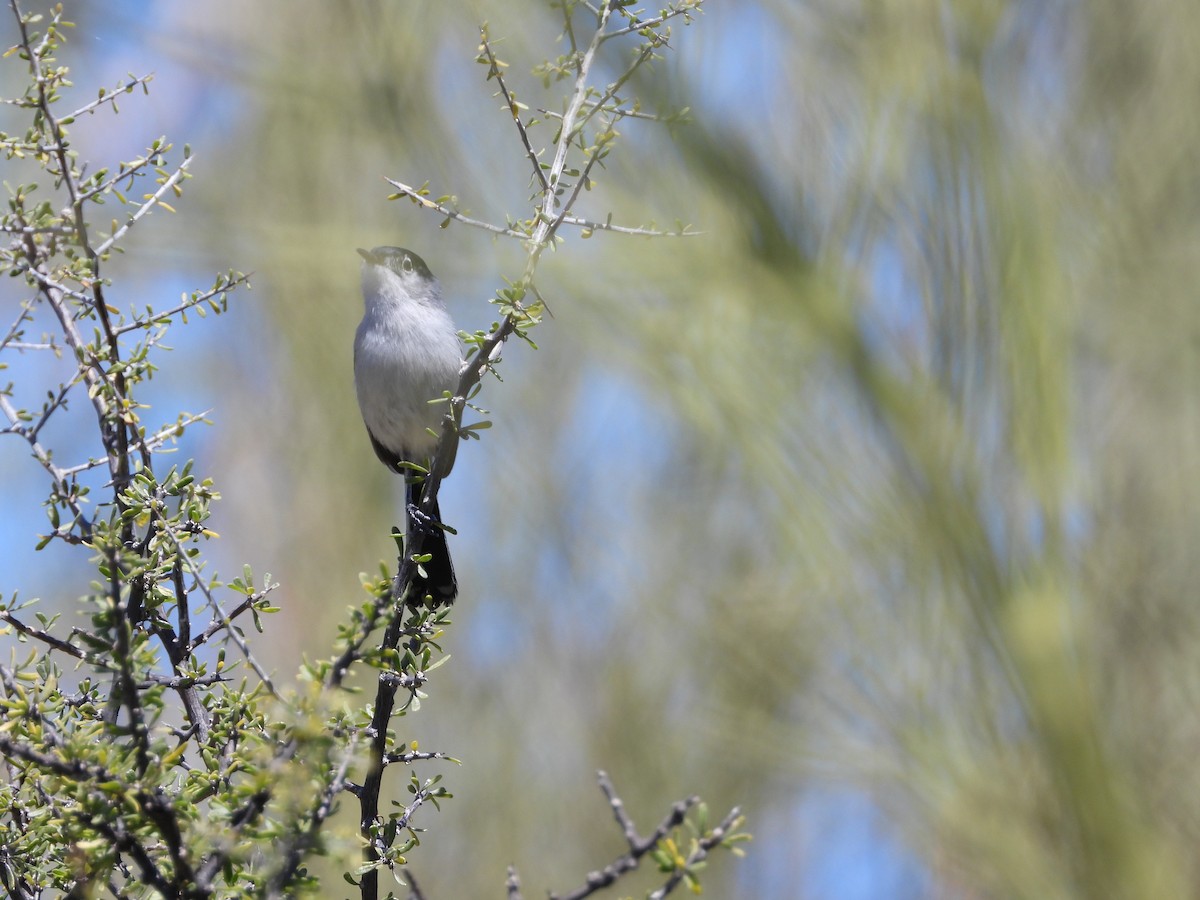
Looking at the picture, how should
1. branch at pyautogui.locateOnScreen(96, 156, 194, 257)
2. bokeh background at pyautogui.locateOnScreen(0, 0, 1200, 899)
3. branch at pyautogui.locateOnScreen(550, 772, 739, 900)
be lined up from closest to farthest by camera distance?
branch at pyautogui.locateOnScreen(550, 772, 739, 900) → branch at pyautogui.locateOnScreen(96, 156, 194, 257) → bokeh background at pyautogui.locateOnScreen(0, 0, 1200, 899)

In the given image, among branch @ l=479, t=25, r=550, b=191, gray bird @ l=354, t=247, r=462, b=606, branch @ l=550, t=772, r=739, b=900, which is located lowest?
branch @ l=550, t=772, r=739, b=900

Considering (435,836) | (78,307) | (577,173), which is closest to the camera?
(577,173)

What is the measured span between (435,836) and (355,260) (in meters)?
3.32

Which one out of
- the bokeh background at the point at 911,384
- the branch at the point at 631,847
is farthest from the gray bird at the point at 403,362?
the branch at the point at 631,847

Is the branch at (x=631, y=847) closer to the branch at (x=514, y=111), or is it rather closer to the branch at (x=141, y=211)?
the branch at (x=514, y=111)

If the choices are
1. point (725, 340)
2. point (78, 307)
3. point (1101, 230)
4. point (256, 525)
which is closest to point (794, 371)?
point (725, 340)

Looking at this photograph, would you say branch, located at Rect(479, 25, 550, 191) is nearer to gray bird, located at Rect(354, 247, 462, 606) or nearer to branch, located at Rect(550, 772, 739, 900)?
branch, located at Rect(550, 772, 739, 900)

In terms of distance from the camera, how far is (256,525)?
759 centimetres

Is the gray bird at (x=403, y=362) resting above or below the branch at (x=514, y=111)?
above

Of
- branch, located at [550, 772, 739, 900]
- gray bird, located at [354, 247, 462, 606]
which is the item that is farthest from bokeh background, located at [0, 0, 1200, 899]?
branch, located at [550, 772, 739, 900]

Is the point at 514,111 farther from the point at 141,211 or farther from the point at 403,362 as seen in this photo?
the point at 403,362

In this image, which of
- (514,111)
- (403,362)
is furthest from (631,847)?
(403,362)

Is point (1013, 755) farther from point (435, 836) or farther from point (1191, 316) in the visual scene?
point (435, 836)

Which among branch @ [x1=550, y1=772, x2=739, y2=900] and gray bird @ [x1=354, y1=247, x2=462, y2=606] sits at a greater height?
gray bird @ [x1=354, y1=247, x2=462, y2=606]
